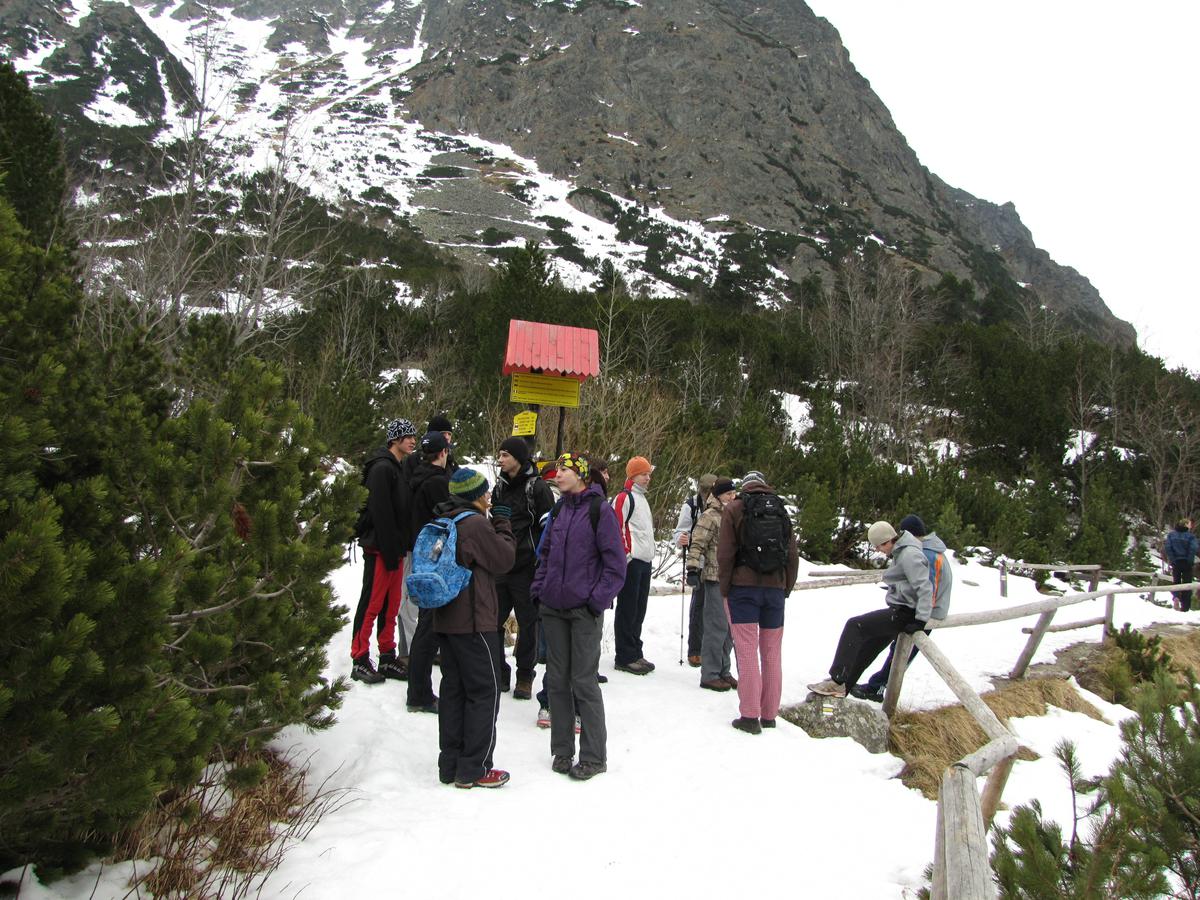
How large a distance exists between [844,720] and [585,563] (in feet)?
7.47

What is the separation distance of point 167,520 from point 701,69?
91.5 metres

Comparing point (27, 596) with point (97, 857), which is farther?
point (97, 857)

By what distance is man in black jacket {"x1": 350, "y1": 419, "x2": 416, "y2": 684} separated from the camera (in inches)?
178

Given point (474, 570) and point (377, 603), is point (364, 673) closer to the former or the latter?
point (377, 603)

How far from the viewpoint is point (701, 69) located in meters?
82.6

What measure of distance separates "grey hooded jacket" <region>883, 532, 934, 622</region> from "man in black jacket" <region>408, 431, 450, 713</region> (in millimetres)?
3143

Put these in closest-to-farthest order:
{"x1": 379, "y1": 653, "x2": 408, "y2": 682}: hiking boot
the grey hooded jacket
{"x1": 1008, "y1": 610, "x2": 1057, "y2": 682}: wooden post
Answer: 1. {"x1": 379, "y1": 653, "x2": 408, "y2": 682}: hiking boot
2. the grey hooded jacket
3. {"x1": 1008, "y1": 610, "x2": 1057, "y2": 682}: wooden post

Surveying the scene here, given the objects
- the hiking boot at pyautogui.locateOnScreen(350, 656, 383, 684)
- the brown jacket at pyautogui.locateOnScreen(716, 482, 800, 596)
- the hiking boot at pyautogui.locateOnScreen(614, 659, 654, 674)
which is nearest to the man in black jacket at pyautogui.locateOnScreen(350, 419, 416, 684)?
the hiking boot at pyautogui.locateOnScreen(350, 656, 383, 684)

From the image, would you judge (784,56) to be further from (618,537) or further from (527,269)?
(618,537)

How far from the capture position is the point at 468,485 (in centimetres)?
364

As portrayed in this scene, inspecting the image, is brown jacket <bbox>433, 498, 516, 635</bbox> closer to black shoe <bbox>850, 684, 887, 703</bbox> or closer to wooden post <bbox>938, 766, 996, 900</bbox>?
wooden post <bbox>938, 766, 996, 900</bbox>

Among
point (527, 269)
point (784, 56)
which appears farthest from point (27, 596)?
point (784, 56)

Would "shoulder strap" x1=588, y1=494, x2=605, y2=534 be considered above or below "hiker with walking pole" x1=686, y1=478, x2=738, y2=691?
above

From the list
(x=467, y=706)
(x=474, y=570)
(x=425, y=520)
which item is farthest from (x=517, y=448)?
(x=467, y=706)
